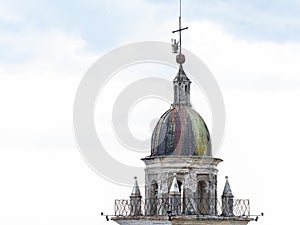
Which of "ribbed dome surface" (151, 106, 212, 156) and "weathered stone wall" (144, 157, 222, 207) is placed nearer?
"weathered stone wall" (144, 157, 222, 207)

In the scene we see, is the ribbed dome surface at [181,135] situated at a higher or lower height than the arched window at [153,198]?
higher

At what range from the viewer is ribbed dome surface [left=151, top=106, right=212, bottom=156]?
1917 inches

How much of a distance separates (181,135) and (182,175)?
2.16 m

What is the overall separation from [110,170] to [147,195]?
8.89 ft

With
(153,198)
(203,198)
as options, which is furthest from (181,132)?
(153,198)

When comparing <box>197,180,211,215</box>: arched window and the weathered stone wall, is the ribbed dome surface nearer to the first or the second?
the weathered stone wall

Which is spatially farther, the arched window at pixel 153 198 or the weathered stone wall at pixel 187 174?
the arched window at pixel 153 198

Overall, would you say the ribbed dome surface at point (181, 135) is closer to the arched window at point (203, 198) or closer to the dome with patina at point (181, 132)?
the dome with patina at point (181, 132)

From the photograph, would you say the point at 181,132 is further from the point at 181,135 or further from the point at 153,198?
the point at 153,198

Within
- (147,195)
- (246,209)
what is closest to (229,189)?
(246,209)

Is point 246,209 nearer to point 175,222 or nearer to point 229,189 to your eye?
point 229,189

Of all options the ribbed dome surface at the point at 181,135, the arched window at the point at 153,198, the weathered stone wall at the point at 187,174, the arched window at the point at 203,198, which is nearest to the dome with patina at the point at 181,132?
the ribbed dome surface at the point at 181,135

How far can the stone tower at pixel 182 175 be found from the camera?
48188 millimetres

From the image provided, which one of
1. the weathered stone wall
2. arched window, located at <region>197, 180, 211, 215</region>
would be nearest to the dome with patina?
the weathered stone wall
